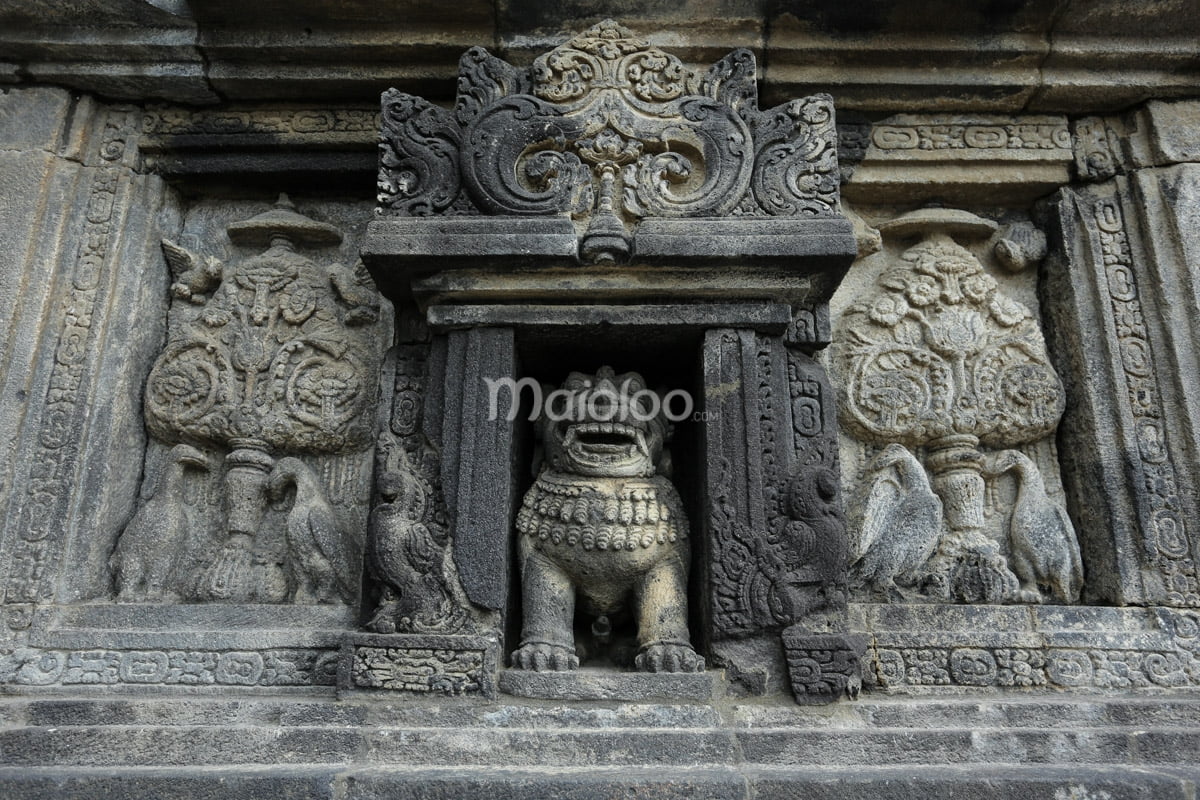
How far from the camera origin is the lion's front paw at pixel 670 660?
10.4ft

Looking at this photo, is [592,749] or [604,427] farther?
[604,427]

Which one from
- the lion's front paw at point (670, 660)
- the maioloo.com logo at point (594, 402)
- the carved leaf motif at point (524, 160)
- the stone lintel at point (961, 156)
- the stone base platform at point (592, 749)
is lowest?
the stone base platform at point (592, 749)

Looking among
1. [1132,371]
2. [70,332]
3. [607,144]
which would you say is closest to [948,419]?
[1132,371]

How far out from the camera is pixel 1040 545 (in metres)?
3.69

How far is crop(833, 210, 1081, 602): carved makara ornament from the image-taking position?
3688mm

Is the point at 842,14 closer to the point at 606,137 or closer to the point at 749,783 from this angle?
the point at 606,137

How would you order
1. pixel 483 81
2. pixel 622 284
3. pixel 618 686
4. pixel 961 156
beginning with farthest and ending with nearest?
pixel 961 156, pixel 483 81, pixel 622 284, pixel 618 686

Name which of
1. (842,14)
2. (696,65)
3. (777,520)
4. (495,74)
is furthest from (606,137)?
(777,520)

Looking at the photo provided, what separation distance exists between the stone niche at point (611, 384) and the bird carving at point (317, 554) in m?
0.48

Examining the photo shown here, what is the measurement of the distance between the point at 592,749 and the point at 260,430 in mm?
2050

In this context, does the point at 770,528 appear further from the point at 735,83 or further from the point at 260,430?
the point at 260,430

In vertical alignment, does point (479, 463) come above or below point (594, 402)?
below

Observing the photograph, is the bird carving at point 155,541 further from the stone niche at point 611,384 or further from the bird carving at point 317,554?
the stone niche at point 611,384

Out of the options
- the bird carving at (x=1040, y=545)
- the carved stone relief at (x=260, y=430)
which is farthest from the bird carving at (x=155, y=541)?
the bird carving at (x=1040, y=545)
